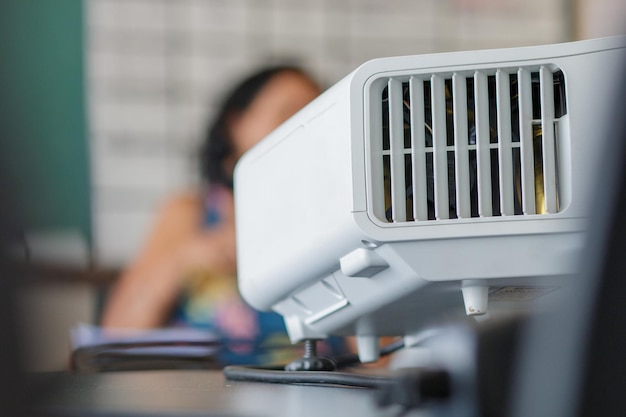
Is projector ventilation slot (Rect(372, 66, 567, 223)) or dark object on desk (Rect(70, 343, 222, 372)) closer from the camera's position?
projector ventilation slot (Rect(372, 66, 567, 223))

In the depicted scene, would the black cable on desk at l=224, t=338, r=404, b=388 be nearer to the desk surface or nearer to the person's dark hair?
the desk surface

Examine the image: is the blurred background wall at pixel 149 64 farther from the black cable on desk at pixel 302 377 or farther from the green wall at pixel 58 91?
the black cable on desk at pixel 302 377

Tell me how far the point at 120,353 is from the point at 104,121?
4.41ft

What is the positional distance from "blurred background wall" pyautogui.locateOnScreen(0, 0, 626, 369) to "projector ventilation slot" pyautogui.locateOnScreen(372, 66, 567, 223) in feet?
5.07

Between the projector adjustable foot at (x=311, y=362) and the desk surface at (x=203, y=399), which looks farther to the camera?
the projector adjustable foot at (x=311, y=362)

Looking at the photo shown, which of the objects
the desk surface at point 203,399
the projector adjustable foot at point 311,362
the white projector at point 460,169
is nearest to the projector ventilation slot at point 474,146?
the white projector at point 460,169

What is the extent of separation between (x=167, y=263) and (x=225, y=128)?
0.35m

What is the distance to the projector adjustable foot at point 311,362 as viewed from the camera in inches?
25.4

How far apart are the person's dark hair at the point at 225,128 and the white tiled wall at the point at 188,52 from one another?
1.0 inches

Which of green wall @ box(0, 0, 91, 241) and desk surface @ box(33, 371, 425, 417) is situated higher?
green wall @ box(0, 0, 91, 241)

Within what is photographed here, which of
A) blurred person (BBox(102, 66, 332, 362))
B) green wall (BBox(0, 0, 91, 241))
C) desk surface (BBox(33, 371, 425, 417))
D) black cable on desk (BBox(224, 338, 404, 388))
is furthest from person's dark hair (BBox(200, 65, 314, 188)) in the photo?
desk surface (BBox(33, 371, 425, 417))

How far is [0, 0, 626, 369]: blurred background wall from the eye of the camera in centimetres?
208

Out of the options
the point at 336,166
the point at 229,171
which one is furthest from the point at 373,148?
the point at 229,171

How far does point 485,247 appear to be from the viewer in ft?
1.49
